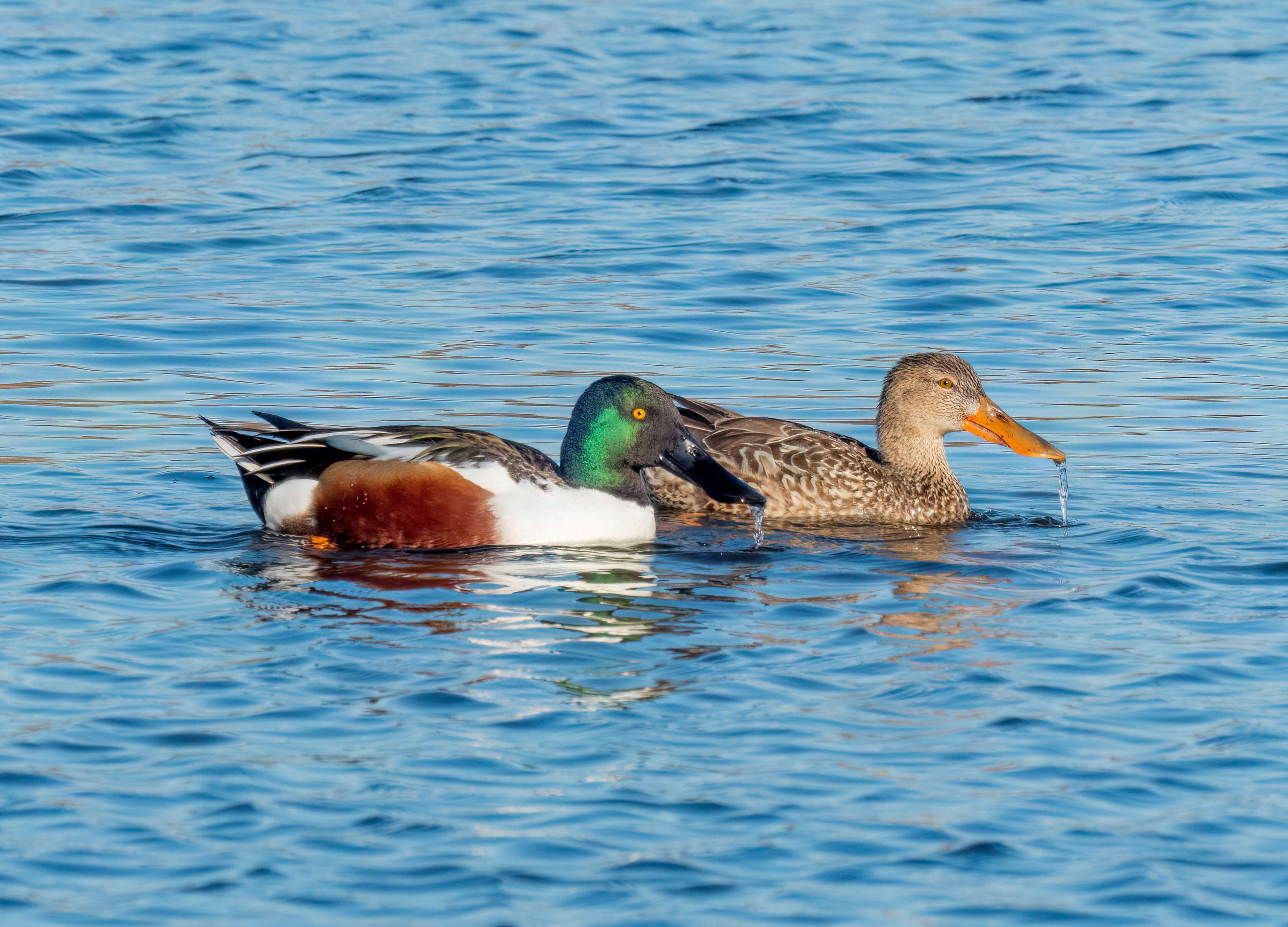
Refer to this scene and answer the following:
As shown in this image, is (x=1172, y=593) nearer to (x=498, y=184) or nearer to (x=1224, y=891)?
(x=1224, y=891)

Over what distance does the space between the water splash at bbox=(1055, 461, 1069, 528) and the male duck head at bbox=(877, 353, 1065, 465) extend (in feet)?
1.30

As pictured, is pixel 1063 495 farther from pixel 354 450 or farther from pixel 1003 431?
pixel 354 450

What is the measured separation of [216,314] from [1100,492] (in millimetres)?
6281

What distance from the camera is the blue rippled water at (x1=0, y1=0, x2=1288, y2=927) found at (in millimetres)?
5105

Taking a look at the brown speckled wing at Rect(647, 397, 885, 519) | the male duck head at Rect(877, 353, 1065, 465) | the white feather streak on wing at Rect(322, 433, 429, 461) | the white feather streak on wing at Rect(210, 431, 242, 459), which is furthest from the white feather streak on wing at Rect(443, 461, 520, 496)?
the male duck head at Rect(877, 353, 1065, 465)

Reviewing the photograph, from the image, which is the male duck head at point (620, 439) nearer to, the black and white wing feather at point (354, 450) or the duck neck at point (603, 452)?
the duck neck at point (603, 452)

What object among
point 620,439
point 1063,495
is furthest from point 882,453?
point 620,439

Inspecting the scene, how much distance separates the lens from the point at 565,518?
8.51 m

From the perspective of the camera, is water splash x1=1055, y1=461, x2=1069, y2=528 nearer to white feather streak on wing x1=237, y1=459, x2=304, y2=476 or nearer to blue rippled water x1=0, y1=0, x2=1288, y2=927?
blue rippled water x1=0, y1=0, x2=1288, y2=927

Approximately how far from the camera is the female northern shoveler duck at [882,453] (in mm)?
9578

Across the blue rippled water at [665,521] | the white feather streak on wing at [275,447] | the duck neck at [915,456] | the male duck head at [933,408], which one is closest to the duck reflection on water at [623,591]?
the blue rippled water at [665,521]

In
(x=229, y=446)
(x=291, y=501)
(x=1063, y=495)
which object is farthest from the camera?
(x=1063, y=495)

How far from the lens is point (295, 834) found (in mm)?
5102

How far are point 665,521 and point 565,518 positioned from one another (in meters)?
1.25
